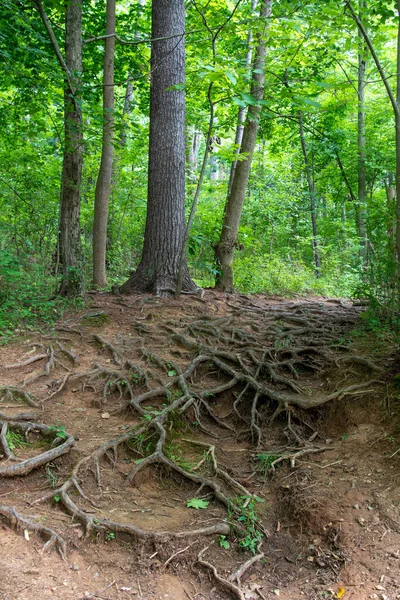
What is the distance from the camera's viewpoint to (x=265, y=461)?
498 centimetres

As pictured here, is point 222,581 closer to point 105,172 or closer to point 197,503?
point 197,503

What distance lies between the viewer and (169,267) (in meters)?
8.82

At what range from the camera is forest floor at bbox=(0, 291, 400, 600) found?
11.2 feet

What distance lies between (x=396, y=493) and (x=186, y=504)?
188 cm

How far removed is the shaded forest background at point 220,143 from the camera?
6.34 meters

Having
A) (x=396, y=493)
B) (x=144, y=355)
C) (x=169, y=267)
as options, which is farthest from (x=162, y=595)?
(x=169, y=267)

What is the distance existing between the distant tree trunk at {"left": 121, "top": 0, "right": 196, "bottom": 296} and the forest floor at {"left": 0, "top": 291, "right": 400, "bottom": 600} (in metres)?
1.49

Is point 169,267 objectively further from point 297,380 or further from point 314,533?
point 314,533

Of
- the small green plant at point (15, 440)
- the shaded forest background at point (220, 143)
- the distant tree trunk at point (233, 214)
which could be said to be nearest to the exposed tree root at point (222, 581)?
the small green plant at point (15, 440)

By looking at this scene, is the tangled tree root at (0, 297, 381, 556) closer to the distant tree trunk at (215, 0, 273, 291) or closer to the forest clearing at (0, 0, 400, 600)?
the forest clearing at (0, 0, 400, 600)

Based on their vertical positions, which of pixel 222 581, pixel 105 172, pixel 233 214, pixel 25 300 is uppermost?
pixel 105 172

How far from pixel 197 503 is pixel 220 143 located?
621 cm

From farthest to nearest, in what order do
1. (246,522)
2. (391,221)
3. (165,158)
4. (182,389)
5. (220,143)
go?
(165,158) → (220,143) → (182,389) → (391,221) → (246,522)

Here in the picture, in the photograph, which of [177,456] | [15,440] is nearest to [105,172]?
[15,440]
